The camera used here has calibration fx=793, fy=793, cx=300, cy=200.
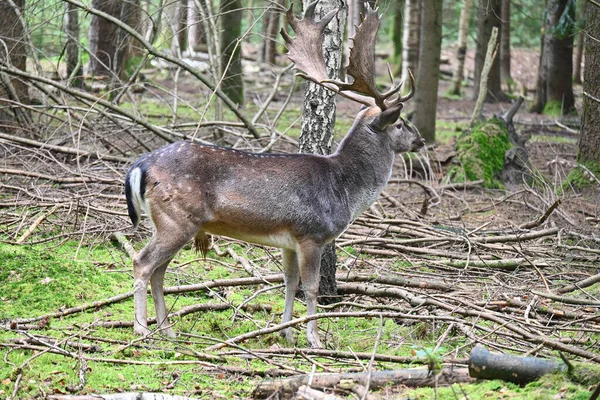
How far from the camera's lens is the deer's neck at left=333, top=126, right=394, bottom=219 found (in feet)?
24.9

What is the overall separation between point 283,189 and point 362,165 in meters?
1.01

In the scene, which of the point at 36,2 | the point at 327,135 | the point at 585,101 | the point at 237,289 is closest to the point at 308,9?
the point at 327,135

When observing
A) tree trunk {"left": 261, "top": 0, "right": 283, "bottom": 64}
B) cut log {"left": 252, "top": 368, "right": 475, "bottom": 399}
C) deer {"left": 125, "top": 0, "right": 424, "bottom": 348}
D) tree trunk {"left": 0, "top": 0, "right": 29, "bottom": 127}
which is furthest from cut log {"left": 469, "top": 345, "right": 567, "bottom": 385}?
tree trunk {"left": 0, "top": 0, "right": 29, "bottom": 127}

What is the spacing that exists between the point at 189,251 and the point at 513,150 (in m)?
6.86

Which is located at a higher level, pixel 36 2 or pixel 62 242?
pixel 36 2

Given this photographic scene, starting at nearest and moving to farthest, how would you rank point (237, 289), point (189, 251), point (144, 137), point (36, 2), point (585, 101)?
point (237, 289) < point (189, 251) < point (36, 2) < point (585, 101) < point (144, 137)

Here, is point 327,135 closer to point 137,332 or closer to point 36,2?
point 137,332

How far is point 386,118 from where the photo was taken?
7797mm

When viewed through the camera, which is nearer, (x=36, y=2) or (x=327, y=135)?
(x=327, y=135)

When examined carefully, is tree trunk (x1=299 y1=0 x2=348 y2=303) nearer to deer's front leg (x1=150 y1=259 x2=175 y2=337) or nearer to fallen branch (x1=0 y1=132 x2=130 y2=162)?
deer's front leg (x1=150 y1=259 x2=175 y2=337)

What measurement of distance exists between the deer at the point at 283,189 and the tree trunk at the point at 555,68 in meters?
15.5

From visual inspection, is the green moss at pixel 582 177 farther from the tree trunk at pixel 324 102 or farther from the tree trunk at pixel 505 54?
the tree trunk at pixel 505 54

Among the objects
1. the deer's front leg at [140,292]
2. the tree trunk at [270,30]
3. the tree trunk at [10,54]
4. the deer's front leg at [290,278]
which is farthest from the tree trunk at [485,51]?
the deer's front leg at [140,292]

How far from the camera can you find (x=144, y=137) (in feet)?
45.8
